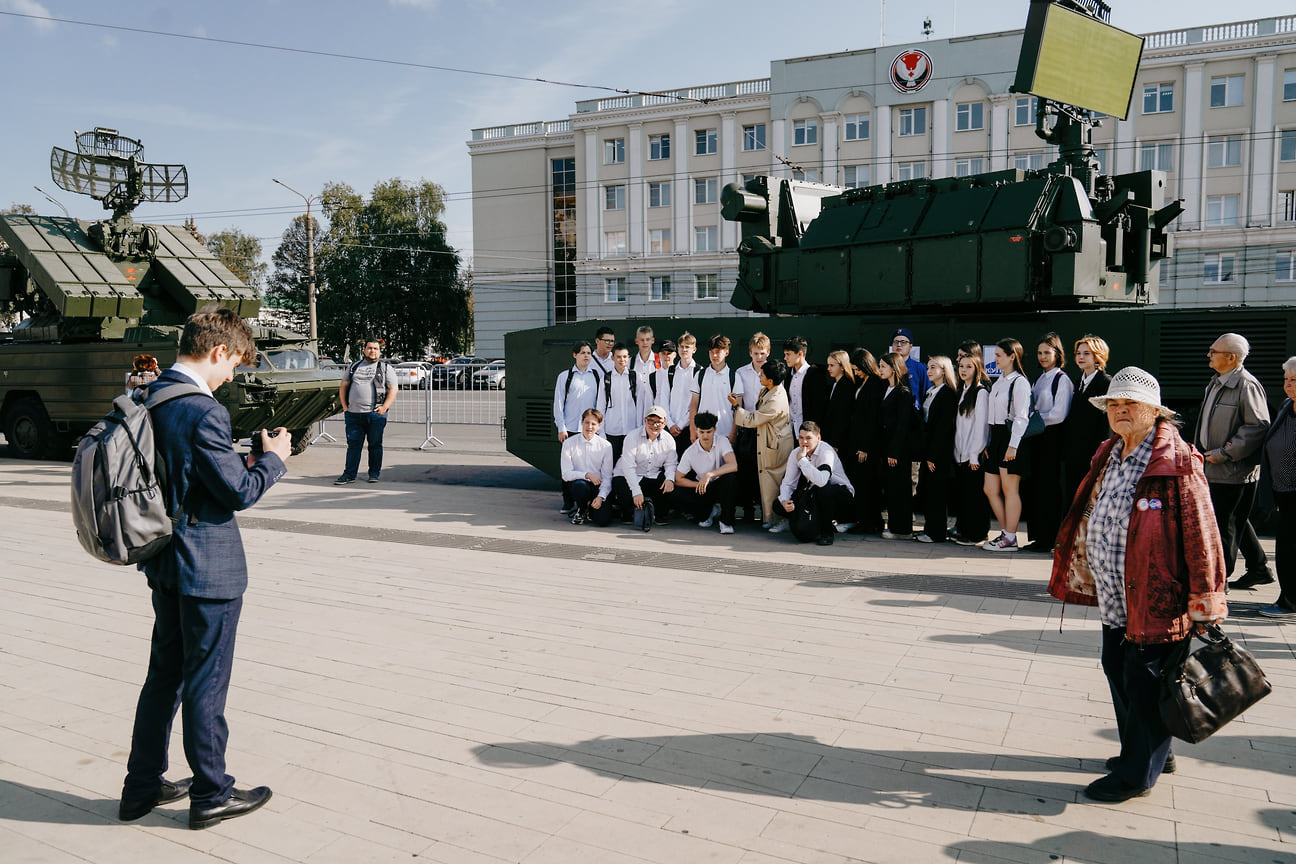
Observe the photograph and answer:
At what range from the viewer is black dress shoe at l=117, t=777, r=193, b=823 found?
3.90 metres

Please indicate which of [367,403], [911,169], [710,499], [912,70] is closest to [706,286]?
[911,169]

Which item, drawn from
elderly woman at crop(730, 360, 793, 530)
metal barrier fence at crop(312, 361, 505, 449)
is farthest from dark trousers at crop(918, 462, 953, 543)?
metal barrier fence at crop(312, 361, 505, 449)

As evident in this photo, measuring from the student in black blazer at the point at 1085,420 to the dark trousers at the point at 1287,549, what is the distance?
172cm

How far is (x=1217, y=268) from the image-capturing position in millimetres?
45656

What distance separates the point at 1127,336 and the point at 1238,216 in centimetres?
4315

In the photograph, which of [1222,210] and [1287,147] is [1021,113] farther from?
Answer: [1287,147]

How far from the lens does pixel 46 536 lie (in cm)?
993

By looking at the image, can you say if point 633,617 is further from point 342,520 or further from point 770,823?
point 342,520

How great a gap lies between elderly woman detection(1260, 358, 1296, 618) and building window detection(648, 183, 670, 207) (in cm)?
5054

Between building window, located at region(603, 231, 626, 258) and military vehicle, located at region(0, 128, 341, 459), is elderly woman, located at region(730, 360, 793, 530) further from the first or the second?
building window, located at region(603, 231, 626, 258)

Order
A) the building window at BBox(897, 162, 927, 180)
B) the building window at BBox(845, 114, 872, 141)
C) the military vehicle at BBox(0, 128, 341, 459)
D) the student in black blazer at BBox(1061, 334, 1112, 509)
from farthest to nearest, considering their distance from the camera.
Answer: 1. the building window at BBox(845, 114, 872, 141)
2. the building window at BBox(897, 162, 927, 180)
3. the military vehicle at BBox(0, 128, 341, 459)
4. the student in black blazer at BBox(1061, 334, 1112, 509)

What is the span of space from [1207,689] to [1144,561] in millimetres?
502

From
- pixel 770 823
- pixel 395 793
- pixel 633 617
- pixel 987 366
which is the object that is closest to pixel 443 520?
pixel 633 617

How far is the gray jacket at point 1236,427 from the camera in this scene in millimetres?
7000
